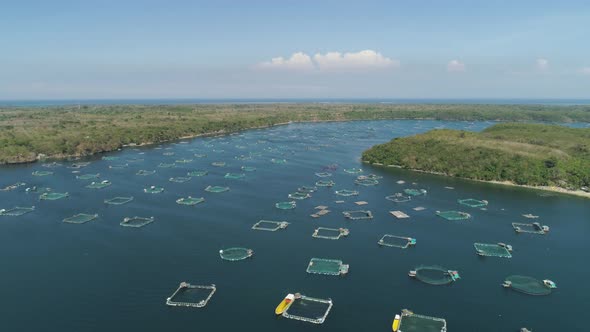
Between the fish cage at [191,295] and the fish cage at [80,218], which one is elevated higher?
the fish cage at [80,218]

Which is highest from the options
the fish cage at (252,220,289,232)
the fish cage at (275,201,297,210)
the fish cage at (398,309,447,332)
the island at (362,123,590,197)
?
the island at (362,123,590,197)

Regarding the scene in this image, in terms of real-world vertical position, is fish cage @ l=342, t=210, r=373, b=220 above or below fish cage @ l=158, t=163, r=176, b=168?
below

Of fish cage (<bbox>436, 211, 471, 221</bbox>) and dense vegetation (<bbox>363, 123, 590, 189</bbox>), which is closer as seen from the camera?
fish cage (<bbox>436, 211, 471, 221</bbox>)

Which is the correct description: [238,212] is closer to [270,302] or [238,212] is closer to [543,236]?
[270,302]

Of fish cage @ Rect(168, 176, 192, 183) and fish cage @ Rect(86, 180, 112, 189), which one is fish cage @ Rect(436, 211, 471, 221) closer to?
fish cage @ Rect(168, 176, 192, 183)

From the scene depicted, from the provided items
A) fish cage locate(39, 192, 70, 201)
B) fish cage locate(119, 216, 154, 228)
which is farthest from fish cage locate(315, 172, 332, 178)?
fish cage locate(39, 192, 70, 201)

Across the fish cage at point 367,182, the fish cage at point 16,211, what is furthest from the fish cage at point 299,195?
the fish cage at point 16,211

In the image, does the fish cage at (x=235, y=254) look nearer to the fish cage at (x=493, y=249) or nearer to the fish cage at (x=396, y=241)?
the fish cage at (x=396, y=241)

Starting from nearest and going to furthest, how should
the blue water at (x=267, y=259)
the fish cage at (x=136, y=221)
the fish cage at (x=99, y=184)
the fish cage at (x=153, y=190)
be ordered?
the blue water at (x=267, y=259) → the fish cage at (x=136, y=221) → the fish cage at (x=153, y=190) → the fish cage at (x=99, y=184)
